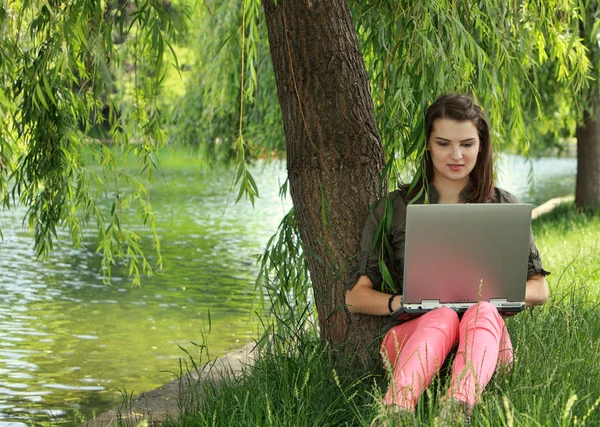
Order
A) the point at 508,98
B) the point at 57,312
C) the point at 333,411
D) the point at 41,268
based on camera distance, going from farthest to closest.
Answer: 1. the point at 41,268
2. the point at 57,312
3. the point at 508,98
4. the point at 333,411

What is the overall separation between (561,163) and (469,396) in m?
42.0

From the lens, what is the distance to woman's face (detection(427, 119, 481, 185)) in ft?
12.4

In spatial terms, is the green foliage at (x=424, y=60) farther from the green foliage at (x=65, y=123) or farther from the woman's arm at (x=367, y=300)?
the green foliage at (x=65, y=123)

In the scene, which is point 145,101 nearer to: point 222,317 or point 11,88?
point 11,88

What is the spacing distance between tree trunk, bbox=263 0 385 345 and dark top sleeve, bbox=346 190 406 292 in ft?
0.53

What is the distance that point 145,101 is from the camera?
5.48 metres

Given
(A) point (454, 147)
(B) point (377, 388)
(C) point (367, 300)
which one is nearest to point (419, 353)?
(B) point (377, 388)

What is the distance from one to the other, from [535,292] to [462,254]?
399 millimetres

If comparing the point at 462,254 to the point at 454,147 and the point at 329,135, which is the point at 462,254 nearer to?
the point at 454,147

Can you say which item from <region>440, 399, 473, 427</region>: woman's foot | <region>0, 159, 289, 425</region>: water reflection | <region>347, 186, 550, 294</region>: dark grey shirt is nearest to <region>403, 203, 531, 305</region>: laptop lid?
<region>347, 186, 550, 294</region>: dark grey shirt

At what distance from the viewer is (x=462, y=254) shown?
364 centimetres

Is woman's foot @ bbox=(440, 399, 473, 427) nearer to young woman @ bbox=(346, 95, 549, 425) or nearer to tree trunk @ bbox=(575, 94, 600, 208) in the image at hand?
young woman @ bbox=(346, 95, 549, 425)

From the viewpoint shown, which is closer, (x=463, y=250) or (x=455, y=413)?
(x=455, y=413)

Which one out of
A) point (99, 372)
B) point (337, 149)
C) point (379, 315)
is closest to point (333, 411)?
point (379, 315)
